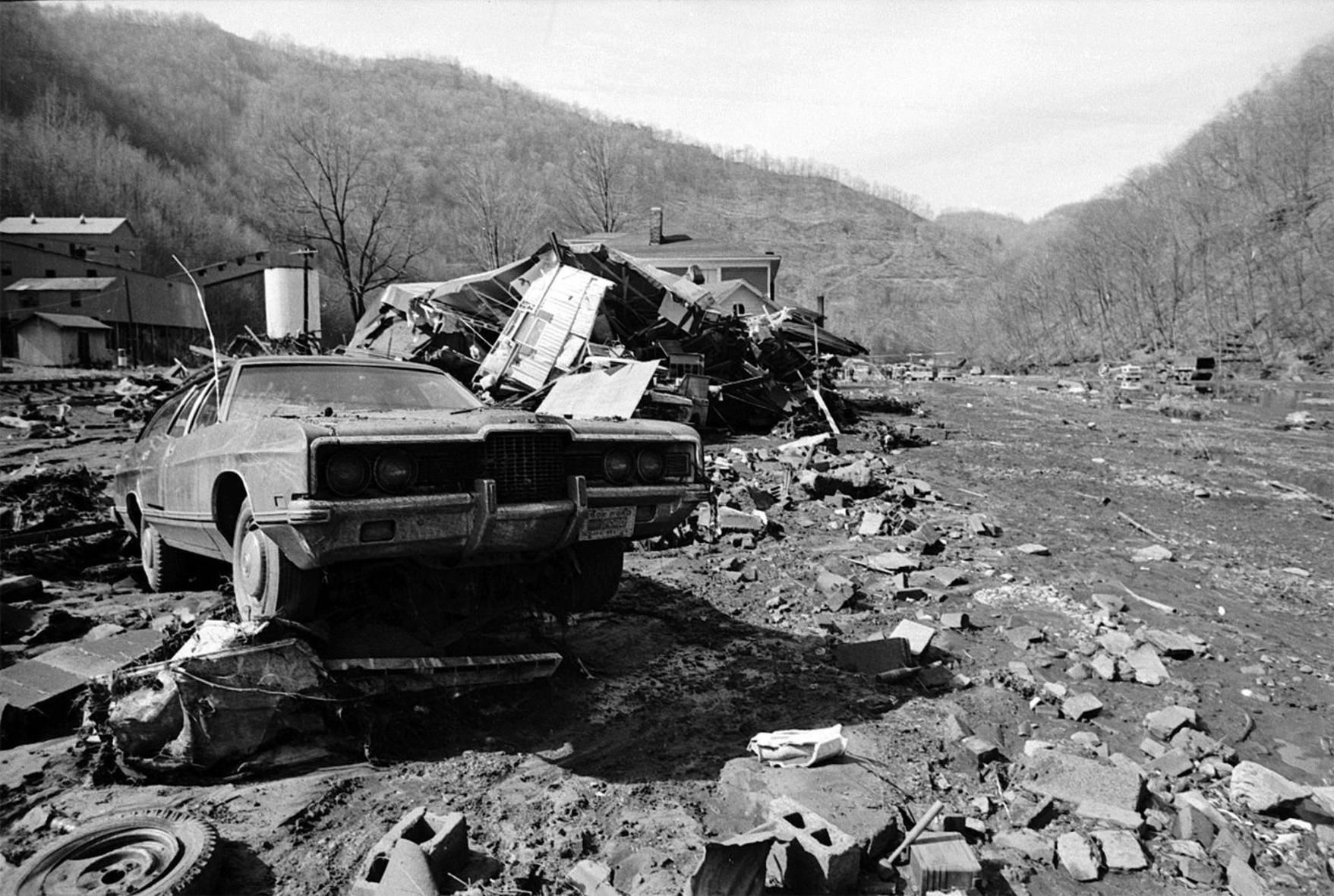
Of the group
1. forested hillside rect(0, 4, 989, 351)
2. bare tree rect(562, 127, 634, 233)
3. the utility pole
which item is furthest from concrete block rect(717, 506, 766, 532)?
bare tree rect(562, 127, 634, 233)

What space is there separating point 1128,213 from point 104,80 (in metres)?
102

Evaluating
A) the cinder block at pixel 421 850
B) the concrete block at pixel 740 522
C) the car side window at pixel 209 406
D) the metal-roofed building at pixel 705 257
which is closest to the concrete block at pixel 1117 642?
the concrete block at pixel 740 522

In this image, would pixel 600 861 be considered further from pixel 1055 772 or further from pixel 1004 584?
pixel 1004 584

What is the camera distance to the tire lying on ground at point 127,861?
2320 mm

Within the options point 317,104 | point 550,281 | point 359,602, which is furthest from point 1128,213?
point 317,104

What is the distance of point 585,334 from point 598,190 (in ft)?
Answer: 156

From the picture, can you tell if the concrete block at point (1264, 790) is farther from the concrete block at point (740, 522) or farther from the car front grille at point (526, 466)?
the concrete block at point (740, 522)

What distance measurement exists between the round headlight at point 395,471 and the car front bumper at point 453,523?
6cm

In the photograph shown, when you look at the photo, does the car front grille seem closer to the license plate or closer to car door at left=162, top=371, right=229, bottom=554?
the license plate

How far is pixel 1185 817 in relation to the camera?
3037 millimetres

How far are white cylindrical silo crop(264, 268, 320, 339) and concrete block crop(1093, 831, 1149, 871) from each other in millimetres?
16952

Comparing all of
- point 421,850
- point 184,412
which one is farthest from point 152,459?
point 421,850

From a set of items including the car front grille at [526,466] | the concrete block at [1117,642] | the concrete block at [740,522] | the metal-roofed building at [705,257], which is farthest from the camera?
the metal-roofed building at [705,257]

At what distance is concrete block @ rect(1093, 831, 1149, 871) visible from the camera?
2.80 meters
